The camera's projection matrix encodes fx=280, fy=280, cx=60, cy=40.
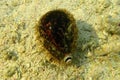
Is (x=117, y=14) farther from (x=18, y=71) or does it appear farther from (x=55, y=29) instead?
(x=18, y=71)

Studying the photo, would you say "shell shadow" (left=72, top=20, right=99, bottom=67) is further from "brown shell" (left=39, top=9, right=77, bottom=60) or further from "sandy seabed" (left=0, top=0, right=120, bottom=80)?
"brown shell" (left=39, top=9, right=77, bottom=60)

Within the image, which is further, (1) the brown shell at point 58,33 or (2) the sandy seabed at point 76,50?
(2) the sandy seabed at point 76,50

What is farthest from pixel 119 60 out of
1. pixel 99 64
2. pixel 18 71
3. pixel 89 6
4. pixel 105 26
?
pixel 18 71

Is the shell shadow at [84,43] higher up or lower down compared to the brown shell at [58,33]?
lower down

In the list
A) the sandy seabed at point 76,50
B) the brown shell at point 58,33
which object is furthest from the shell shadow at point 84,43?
the brown shell at point 58,33

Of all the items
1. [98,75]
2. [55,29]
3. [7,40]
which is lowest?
[98,75]

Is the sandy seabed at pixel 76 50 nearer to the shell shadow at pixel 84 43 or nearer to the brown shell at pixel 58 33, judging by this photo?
the shell shadow at pixel 84 43

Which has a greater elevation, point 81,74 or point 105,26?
point 105,26
